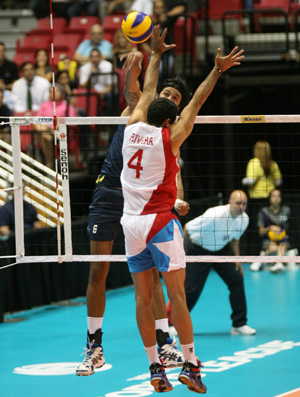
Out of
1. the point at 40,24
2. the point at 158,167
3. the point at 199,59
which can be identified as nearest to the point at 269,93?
the point at 199,59

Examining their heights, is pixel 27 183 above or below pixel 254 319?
above

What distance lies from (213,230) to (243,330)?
4.57 feet

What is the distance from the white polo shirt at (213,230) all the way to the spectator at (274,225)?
3.74 metres

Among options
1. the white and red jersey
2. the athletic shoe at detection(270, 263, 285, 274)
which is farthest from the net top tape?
the athletic shoe at detection(270, 263, 285, 274)

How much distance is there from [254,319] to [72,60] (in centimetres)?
690

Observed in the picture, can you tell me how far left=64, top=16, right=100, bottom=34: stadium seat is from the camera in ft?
57.8

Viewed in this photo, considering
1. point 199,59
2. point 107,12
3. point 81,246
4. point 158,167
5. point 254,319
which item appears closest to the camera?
point 158,167

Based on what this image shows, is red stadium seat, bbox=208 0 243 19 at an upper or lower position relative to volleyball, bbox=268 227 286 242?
upper

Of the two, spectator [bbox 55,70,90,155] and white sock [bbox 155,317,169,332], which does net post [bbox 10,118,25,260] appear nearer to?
white sock [bbox 155,317,169,332]

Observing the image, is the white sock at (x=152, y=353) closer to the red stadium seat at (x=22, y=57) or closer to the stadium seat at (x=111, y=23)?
the stadium seat at (x=111, y=23)

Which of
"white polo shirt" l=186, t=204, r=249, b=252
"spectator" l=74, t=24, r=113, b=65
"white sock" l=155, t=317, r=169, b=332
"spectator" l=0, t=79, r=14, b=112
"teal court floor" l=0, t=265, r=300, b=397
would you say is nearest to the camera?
"white sock" l=155, t=317, r=169, b=332

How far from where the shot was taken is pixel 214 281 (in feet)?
50.1

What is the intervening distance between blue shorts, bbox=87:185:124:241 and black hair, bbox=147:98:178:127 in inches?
49.9

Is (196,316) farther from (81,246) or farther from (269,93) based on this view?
(269,93)
